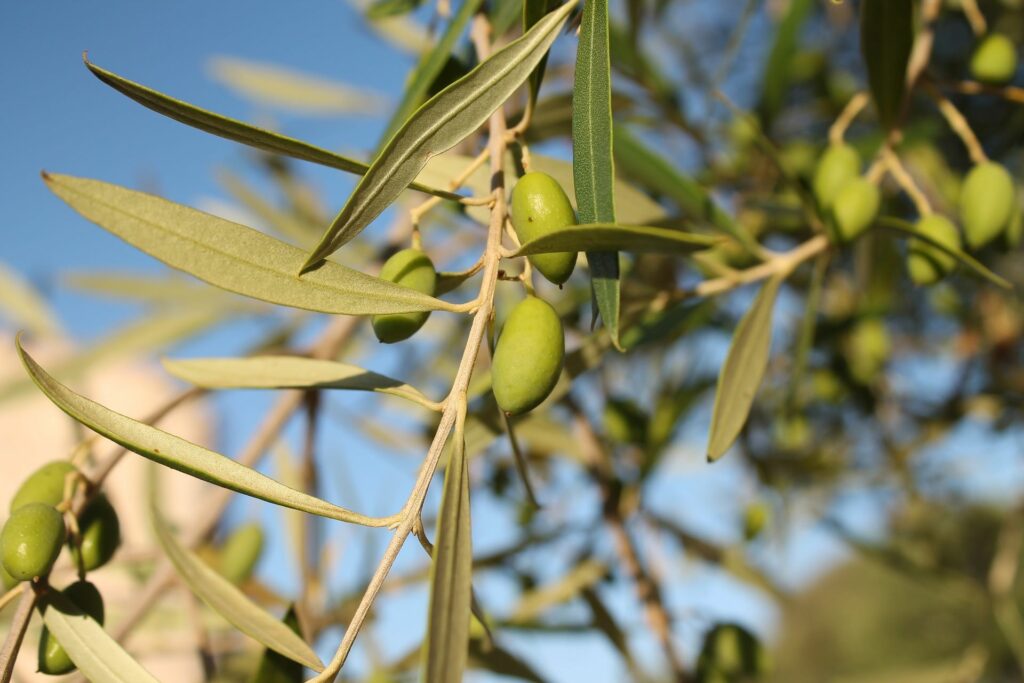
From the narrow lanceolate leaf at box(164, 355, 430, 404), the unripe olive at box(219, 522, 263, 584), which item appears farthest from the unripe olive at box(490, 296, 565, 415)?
the unripe olive at box(219, 522, 263, 584)

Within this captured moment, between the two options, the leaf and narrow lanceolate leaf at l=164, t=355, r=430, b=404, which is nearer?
narrow lanceolate leaf at l=164, t=355, r=430, b=404

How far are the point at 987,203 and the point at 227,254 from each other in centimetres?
64

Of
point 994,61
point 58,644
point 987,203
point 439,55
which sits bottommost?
point 58,644

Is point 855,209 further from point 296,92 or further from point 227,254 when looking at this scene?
point 296,92

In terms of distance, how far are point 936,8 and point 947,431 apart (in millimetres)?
962

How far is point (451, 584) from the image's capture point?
1.38 feet

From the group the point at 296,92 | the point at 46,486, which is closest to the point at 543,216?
the point at 46,486

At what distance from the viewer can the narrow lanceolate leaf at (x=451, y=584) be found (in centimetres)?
40

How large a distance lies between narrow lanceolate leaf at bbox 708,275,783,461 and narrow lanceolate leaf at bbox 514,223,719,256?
20 cm

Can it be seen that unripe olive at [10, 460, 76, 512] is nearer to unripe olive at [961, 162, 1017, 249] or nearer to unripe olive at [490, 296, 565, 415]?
unripe olive at [490, 296, 565, 415]

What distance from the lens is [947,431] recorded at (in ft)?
5.23

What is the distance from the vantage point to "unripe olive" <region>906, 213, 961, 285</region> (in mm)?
740

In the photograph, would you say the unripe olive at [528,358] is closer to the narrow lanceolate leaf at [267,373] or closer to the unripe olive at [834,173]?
the narrow lanceolate leaf at [267,373]

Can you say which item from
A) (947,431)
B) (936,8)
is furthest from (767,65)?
(947,431)
